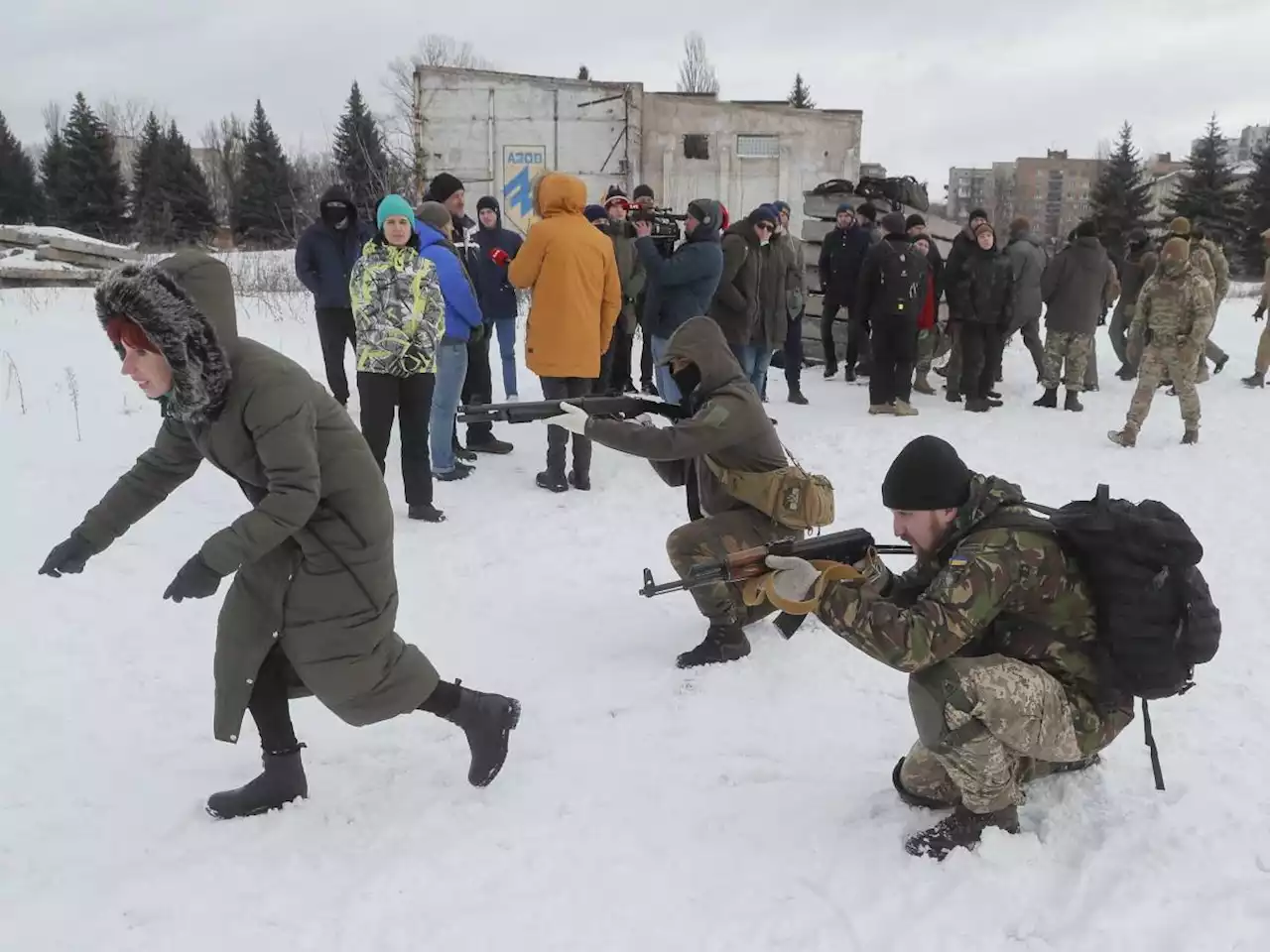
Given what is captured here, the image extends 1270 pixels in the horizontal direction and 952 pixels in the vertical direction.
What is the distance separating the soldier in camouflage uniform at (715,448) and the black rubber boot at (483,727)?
43.7 inches

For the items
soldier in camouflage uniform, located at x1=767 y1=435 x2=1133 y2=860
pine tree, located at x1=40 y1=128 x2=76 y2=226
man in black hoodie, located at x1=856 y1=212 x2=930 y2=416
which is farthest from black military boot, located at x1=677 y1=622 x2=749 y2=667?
pine tree, located at x1=40 y1=128 x2=76 y2=226

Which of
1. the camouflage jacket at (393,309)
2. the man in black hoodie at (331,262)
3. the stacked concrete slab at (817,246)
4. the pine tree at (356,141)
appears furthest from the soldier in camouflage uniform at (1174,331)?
the pine tree at (356,141)

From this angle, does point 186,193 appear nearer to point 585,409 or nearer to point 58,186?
point 58,186

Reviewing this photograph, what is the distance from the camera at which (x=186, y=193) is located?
36.8 metres

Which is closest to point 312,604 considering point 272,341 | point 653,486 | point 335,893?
point 335,893

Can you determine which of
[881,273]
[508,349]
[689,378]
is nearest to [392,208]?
[689,378]

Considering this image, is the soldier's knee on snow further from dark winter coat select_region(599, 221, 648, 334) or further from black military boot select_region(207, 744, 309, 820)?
dark winter coat select_region(599, 221, 648, 334)

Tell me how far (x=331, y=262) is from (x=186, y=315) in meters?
4.62

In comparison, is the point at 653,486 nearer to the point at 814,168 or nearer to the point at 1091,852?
the point at 1091,852

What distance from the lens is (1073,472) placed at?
23.7ft

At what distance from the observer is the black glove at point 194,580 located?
2523 millimetres

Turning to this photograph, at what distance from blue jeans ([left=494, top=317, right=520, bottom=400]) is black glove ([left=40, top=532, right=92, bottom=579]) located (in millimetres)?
5707

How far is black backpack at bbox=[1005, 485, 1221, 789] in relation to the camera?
8.07 feet

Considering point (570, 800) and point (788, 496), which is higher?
point (788, 496)
